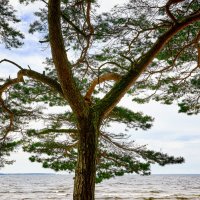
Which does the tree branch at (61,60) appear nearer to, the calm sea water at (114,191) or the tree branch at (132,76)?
the tree branch at (132,76)

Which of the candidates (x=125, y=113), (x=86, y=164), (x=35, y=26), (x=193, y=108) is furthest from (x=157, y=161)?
(x=35, y=26)

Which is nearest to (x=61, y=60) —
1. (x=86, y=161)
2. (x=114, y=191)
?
(x=86, y=161)

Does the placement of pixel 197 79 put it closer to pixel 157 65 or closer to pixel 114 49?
pixel 157 65

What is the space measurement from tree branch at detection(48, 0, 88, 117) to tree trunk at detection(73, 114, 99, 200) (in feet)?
0.64

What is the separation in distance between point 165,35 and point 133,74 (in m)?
0.72

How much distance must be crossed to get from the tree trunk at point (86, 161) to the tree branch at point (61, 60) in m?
0.20

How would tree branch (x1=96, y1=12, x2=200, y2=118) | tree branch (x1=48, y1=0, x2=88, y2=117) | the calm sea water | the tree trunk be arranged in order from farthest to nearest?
the calm sea water < tree branch (x1=96, y1=12, x2=200, y2=118) < the tree trunk < tree branch (x1=48, y1=0, x2=88, y2=117)

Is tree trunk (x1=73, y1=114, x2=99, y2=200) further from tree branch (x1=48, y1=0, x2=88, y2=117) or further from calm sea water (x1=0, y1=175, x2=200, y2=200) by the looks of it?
calm sea water (x1=0, y1=175, x2=200, y2=200)

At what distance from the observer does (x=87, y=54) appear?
6543 mm

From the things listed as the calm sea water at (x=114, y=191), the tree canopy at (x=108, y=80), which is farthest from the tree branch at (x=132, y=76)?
the calm sea water at (x=114, y=191)

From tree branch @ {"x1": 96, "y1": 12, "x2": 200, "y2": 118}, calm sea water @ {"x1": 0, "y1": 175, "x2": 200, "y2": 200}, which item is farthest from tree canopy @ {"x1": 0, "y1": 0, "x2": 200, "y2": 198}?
calm sea water @ {"x1": 0, "y1": 175, "x2": 200, "y2": 200}

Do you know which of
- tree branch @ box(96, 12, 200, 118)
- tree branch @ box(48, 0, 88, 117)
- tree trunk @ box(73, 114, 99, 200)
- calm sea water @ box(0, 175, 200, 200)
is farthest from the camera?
calm sea water @ box(0, 175, 200, 200)

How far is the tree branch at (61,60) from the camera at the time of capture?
13.1ft

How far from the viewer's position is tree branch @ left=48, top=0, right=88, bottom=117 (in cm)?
400
